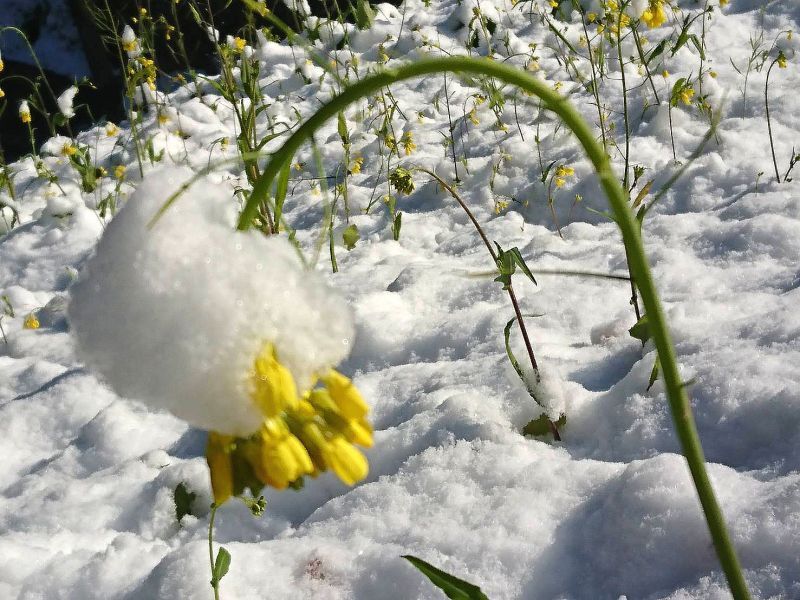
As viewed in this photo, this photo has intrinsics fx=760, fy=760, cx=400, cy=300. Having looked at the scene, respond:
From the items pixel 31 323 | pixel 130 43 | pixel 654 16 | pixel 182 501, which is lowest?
pixel 31 323

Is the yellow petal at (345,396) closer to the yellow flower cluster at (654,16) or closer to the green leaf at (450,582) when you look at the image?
the green leaf at (450,582)

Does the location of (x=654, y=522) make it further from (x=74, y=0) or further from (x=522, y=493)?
(x=74, y=0)

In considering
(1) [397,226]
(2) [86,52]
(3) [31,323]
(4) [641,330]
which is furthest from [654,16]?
(2) [86,52]

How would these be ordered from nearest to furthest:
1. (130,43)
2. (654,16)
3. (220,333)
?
(220,333) → (654,16) → (130,43)

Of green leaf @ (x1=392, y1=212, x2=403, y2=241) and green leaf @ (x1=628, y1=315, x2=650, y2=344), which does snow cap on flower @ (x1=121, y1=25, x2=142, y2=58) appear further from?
green leaf @ (x1=628, y1=315, x2=650, y2=344)

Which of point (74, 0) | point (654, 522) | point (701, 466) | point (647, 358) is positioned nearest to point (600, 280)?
point (647, 358)

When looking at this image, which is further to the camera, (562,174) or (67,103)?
(67,103)

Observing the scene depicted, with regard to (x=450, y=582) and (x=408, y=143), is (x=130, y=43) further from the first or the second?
(x=450, y=582)
